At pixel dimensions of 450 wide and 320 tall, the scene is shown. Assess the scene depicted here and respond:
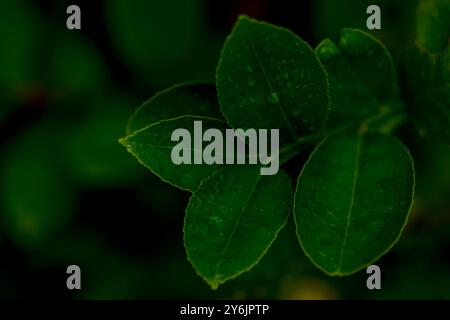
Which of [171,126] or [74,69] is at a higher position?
[74,69]

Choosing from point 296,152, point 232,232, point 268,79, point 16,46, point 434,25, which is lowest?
point 232,232

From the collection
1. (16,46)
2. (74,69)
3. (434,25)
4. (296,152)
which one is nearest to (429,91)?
(434,25)

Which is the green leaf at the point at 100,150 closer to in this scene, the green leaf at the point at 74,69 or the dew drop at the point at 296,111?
the green leaf at the point at 74,69

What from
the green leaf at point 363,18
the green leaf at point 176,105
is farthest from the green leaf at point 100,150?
the green leaf at point 176,105

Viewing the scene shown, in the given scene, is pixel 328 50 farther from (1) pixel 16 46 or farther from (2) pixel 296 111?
(1) pixel 16 46

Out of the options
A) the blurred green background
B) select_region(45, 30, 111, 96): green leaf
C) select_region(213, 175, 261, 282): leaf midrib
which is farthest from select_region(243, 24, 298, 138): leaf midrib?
select_region(45, 30, 111, 96): green leaf
